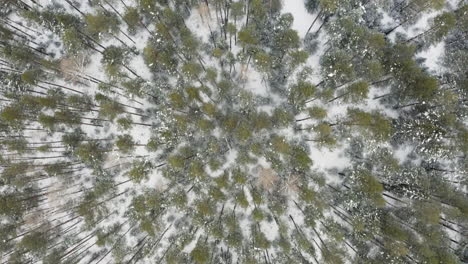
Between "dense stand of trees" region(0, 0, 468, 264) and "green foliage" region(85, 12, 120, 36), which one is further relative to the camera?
"dense stand of trees" region(0, 0, 468, 264)

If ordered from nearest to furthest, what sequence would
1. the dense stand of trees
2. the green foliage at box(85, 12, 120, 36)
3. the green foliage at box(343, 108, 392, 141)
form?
the green foliage at box(343, 108, 392, 141)
the green foliage at box(85, 12, 120, 36)
the dense stand of trees

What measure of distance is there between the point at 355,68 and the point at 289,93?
7424 millimetres

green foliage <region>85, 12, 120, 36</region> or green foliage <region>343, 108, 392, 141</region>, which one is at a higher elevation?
green foliage <region>85, 12, 120, 36</region>

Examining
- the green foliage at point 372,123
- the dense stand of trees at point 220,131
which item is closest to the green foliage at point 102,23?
the dense stand of trees at point 220,131

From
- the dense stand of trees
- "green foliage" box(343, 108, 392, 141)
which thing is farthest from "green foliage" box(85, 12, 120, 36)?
"green foliage" box(343, 108, 392, 141)

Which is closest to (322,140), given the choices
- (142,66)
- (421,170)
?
(421,170)

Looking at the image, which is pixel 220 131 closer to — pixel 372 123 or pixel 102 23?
pixel 372 123

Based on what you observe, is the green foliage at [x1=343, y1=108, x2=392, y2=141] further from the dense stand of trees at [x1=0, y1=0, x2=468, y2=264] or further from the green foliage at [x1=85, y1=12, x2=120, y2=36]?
the green foliage at [x1=85, y1=12, x2=120, y2=36]

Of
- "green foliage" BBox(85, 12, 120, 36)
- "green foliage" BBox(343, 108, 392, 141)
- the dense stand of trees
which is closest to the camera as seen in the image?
"green foliage" BBox(343, 108, 392, 141)

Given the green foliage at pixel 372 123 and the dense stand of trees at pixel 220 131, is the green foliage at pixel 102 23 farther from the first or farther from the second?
the green foliage at pixel 372 123

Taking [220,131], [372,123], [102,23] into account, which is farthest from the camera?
[220,131]

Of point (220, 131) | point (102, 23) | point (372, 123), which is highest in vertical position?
point (102, 23)

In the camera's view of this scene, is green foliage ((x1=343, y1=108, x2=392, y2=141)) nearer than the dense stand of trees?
Yes

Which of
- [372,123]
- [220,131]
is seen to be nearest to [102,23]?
[220,131]
